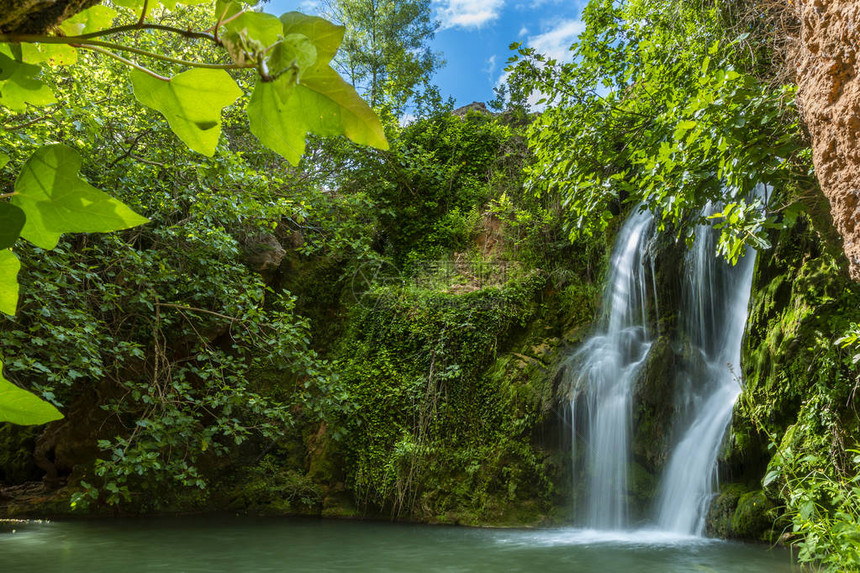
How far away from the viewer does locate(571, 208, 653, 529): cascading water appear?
25.5 feet

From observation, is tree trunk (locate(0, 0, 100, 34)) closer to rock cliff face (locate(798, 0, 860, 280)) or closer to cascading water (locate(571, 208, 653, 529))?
rock cliff face (locate(798, 0, 860, 280))

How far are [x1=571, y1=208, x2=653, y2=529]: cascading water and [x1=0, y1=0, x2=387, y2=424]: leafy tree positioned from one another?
8190 mm

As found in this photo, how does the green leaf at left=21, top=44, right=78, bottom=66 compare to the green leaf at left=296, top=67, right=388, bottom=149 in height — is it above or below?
above

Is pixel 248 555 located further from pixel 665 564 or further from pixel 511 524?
pixel 665 564

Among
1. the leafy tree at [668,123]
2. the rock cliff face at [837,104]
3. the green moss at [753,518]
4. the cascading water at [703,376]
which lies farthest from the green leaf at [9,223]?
the cascading water at [703,376]

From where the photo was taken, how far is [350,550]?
6539 mm

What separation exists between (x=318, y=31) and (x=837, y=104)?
87.0 inches

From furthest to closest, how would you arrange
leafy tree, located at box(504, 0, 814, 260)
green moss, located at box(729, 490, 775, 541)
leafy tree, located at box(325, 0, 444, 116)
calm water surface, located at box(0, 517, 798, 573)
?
leafy tree, located at box(325, 0, 444, 116)
green moss, located at box(729, 490, 775, 541)
calm water surface, located at box(0, 517, 798, 573)
leafy tree, located at box(504, 0, 814, 260)

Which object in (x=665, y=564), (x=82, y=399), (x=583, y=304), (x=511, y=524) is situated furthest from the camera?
(x=583, y=304)

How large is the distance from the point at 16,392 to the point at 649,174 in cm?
587

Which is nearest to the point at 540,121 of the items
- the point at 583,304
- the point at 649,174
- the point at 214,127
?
the point at 649,174

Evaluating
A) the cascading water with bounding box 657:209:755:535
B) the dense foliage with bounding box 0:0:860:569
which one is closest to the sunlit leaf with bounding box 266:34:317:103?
Result: the dense foliage with bounding box 0:0:860:569

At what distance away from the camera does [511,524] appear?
25.7ft

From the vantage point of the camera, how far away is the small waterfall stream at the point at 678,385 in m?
7.15
